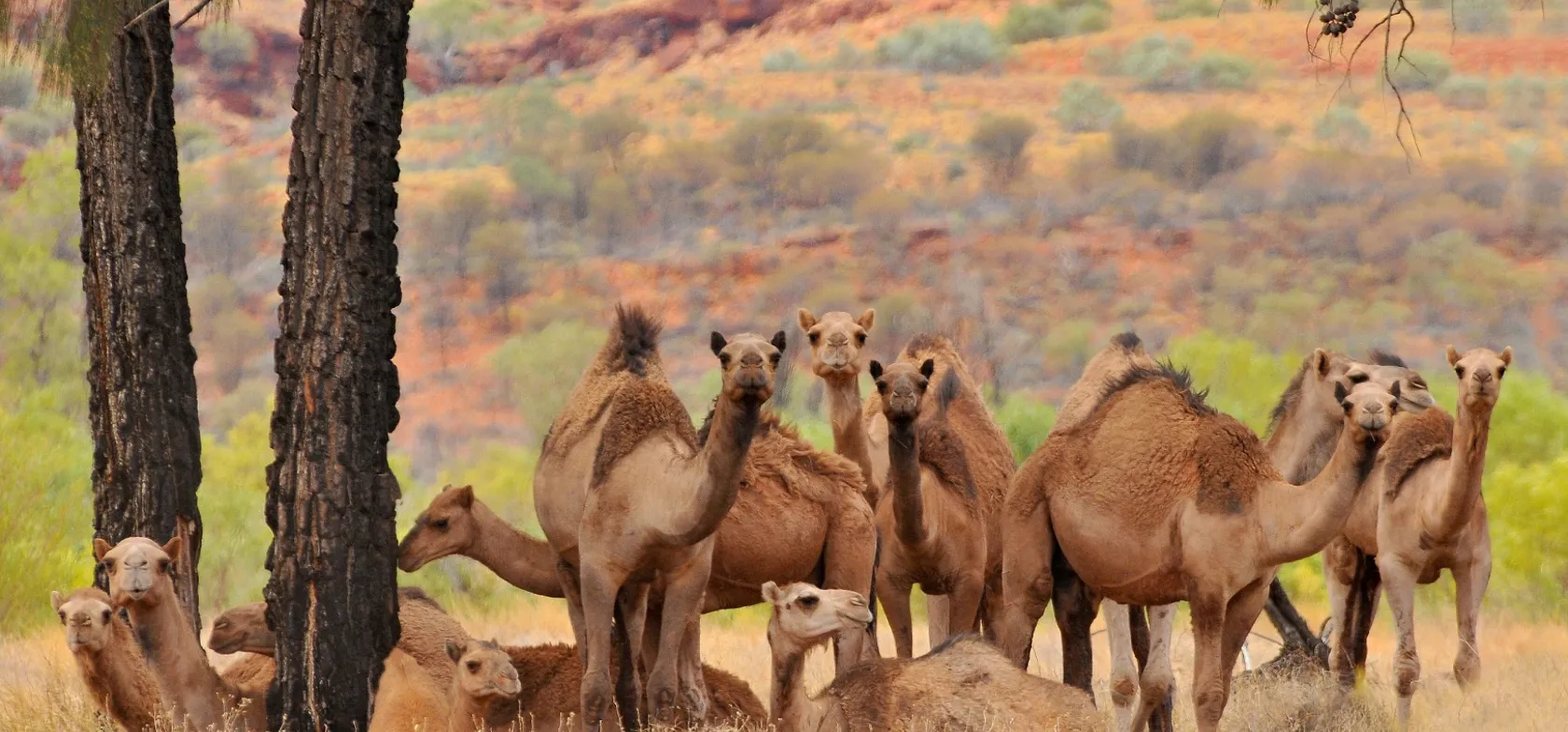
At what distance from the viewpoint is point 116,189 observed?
10.3 metres

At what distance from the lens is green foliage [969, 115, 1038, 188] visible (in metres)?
58.5

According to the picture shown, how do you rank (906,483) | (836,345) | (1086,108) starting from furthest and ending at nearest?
(1086,108)
(836,345)
(906,483)

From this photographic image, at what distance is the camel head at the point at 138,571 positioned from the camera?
29.4 ft

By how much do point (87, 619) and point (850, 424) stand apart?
4.72 metres

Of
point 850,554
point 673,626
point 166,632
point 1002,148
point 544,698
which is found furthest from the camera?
point 1002,148

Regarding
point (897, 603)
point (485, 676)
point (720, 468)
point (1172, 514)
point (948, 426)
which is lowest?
point (897, 603)

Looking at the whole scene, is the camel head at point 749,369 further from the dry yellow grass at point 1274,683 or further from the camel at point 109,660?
the camel at point 109,660

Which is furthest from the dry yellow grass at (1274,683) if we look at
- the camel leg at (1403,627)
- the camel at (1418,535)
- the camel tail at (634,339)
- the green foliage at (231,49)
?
the green foliage at (231,49)

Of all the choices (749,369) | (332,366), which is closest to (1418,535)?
(749,369)

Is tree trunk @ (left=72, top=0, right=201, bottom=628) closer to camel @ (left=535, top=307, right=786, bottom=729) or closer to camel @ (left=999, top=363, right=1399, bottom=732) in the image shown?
camel @ (left=535, top=307, right=786, bottom=729)

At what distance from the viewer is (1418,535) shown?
1203 centimetres

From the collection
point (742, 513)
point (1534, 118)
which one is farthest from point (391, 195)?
point (1534, 118)

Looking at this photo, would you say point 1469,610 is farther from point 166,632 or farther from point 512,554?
point 166,632

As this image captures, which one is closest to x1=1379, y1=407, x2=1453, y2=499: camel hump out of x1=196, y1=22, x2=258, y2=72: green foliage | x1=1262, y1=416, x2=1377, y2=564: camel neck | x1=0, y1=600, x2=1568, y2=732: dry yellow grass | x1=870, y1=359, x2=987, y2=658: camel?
x1=0, y1=600, x2=1568, y2=732: dry yellow grass
